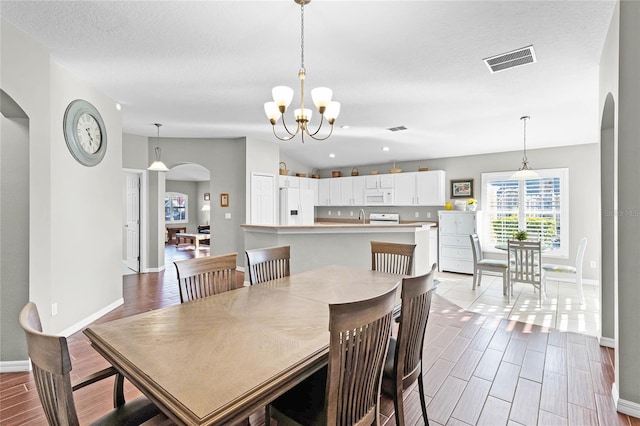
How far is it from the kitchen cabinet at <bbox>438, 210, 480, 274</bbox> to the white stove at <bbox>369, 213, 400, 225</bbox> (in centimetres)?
112

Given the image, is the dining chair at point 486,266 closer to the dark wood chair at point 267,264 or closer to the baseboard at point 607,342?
the baseboard at point 607,342

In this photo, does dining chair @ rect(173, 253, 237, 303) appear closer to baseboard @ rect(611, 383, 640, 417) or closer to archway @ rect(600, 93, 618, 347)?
baseboard @ rect(611, 383, 640, 417)

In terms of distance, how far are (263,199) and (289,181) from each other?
1.43m

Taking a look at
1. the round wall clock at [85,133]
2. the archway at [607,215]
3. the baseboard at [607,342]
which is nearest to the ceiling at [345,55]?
the round wall clock at [85,133]

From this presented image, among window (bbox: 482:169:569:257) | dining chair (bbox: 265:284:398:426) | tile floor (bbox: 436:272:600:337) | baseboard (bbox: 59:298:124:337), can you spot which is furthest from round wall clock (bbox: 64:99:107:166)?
window (bbox: 482:169:569:257)

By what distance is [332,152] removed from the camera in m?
7.15

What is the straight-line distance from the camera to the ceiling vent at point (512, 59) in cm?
262

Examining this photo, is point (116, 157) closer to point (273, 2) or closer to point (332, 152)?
point (273, 2)

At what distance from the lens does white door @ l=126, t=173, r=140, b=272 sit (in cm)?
597

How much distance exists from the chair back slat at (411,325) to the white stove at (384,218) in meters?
5.64

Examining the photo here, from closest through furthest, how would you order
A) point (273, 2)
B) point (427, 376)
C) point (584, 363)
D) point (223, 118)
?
point (273, 2) → point (427, 376) → point (584, 363) → point (223, 118)

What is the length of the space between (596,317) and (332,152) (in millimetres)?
5252

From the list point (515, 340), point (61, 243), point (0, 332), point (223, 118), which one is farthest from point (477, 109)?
point (0, 332)

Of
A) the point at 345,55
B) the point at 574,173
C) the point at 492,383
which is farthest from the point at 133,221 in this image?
the point at 574,173
